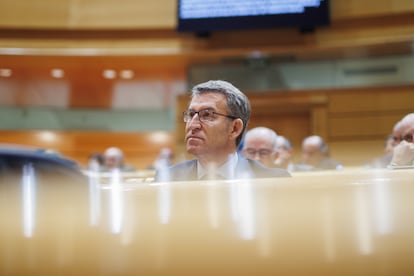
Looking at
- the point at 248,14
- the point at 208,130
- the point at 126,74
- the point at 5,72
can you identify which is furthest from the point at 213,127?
the point at 5,72

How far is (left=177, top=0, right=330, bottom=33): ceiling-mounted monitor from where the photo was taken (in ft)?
16.1

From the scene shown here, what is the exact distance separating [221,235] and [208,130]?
1165mm

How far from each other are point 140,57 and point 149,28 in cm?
36

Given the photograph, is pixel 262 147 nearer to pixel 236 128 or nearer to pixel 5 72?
pixel 236 128

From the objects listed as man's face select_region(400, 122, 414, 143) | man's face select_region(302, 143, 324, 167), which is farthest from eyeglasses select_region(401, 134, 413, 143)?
man's face select_region(302, 143, 324, 167)

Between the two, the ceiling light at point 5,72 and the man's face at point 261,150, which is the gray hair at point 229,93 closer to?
the man's face at point 261,150

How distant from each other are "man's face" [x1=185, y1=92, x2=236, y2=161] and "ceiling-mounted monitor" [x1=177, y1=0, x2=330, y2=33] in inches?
143

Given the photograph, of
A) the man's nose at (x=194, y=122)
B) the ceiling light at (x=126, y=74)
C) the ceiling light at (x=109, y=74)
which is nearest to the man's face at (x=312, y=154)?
the man's nose at (x=194, y=122)

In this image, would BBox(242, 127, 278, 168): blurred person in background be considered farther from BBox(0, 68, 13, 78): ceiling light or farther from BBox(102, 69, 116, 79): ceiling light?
BBox(0, 68, 13, 78): ceiling light

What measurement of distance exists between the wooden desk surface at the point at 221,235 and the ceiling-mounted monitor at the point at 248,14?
4774 mm

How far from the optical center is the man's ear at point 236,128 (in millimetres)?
1604

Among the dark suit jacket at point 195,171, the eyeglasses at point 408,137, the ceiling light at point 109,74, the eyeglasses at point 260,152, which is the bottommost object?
the dark suit jacket at point 195,171

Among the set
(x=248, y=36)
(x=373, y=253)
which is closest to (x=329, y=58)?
(x=248, y=36)

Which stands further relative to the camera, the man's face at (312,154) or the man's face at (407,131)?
the man's face at (312,154)
